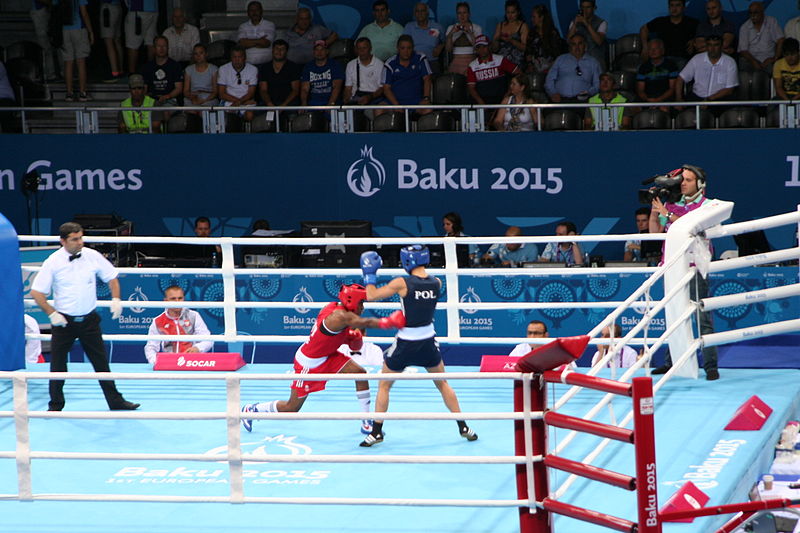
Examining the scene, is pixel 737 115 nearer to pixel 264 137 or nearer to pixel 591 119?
pixel 591 119

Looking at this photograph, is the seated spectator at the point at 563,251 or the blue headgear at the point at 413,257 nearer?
the blue headgear at the point at 413,257

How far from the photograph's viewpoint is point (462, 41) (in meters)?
15.5

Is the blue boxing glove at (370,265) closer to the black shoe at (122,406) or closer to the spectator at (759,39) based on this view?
the black shoe at (122,406)

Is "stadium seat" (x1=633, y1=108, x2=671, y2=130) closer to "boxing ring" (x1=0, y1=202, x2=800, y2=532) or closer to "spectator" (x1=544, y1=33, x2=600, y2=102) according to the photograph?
"spectator" (x1=544, y1=33, x2=600, y2=102)

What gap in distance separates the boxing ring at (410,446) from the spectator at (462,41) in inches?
252

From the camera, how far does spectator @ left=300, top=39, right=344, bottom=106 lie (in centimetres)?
1527

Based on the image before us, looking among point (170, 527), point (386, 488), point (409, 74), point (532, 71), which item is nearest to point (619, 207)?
point (532, 71)

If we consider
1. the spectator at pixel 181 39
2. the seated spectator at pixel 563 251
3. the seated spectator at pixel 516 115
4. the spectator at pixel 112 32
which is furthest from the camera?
the spectator at pixel 112 32

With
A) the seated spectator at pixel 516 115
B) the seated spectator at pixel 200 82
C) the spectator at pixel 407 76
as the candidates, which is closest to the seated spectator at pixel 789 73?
the seated spectator at pixel 516 115

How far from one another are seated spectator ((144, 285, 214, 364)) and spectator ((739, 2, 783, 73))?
8236 millimetres

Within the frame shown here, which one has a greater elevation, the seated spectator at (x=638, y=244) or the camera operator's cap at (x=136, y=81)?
the camera operator's cap at (x=136, y=81)

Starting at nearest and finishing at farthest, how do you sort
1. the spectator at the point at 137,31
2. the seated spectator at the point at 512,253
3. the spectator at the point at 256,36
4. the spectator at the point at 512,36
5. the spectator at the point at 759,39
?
the seated spectator at the point at 512,253, the spectator at the point at 759,39, the spectator at the point at 512,36, the spectator at the point at 256,36, the spectator at the point at 137,31

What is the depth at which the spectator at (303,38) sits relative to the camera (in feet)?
53.2

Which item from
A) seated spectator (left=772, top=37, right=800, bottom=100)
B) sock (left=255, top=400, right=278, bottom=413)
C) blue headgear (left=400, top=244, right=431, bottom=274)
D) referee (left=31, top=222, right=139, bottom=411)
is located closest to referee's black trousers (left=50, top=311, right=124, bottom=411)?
referee (left=31, top=222, right=139, bottom=411)
